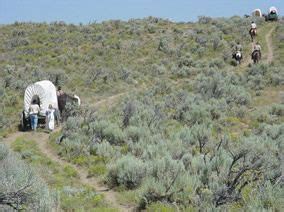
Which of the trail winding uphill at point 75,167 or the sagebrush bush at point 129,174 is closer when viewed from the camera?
the trail winding uphill at point 75,167

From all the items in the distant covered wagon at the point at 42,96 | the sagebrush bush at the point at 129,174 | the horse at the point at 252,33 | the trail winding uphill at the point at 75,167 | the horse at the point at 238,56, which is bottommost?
the trail winding uphill at the point at 75,167

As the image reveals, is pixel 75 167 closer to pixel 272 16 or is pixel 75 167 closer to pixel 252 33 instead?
pixel 252 33

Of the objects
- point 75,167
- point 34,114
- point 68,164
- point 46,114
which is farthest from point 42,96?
point 75,167

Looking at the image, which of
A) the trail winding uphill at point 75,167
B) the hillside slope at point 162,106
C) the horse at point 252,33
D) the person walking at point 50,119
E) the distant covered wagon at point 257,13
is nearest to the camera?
the hillside slope at point 162,106

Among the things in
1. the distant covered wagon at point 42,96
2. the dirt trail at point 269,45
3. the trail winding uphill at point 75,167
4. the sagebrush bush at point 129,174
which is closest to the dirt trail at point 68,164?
the trail winding uphill at point 75,167

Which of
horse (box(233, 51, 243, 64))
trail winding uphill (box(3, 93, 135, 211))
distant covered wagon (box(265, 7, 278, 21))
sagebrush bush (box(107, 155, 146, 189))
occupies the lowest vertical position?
trail winding uphill (box(3, 93, 135, 211))

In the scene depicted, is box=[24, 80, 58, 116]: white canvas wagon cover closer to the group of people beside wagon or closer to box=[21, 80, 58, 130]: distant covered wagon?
box=[21, 80, 58, 130]: distant covered wagon

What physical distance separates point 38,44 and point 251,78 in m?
20.2

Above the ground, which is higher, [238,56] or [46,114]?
[238,56]

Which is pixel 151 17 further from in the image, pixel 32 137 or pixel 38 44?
pixel 32 137

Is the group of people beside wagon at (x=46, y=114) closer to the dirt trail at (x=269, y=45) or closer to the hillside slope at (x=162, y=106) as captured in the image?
the hillside slope at (x=162, y=106)

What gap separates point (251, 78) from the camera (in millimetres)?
29000

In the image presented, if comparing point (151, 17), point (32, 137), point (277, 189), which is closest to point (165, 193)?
point (277, 189)

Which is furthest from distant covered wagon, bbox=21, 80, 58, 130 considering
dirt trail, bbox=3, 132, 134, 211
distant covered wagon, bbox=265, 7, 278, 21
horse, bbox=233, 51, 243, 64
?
distant covered wagon, bbox=265, 7, 278, 21
